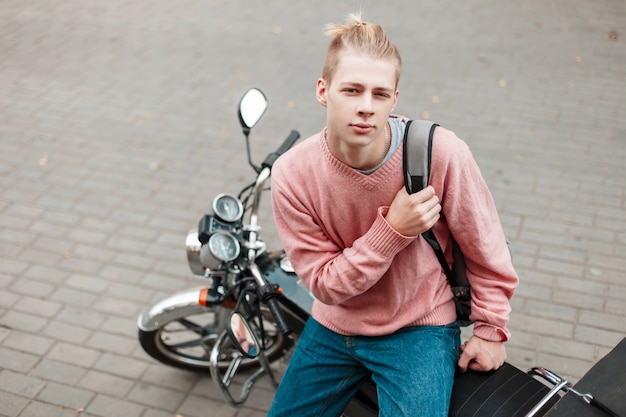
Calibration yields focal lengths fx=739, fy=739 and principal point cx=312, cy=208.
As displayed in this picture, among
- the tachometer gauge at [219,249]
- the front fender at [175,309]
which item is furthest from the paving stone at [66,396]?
the tachometer gauge at [219,249]

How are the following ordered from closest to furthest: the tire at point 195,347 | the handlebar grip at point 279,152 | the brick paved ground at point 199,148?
the handlebar grip at point 279,152, the tire at point 195,347, the brick paved ground at point 199,148

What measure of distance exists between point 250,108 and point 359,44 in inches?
40.3

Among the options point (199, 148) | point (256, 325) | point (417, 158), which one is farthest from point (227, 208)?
point (199, 148)

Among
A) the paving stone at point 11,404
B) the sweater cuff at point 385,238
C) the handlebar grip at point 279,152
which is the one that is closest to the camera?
the sweater cuff at point 385,238

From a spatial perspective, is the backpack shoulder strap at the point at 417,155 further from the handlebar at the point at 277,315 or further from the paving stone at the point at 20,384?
the paving stone at the point at 20,384

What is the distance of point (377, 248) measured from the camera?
2.40 m

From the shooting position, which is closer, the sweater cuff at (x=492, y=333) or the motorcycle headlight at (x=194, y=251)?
the sweater cuff at (x=492, y=333)

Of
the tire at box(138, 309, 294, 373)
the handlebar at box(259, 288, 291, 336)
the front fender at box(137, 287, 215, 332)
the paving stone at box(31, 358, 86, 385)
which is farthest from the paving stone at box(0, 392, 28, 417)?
the handlebar at box(259, 288, 291, 336)

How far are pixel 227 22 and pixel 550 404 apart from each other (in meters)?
7.62

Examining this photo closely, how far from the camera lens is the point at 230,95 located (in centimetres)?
760

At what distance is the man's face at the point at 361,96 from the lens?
231 centimetres

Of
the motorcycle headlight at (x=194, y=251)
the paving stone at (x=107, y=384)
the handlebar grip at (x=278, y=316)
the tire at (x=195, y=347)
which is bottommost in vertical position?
the paving stone at (x=107, y=384)

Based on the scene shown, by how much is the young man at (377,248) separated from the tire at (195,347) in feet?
3.71

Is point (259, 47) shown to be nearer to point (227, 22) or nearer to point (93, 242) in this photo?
point (227, 22)
